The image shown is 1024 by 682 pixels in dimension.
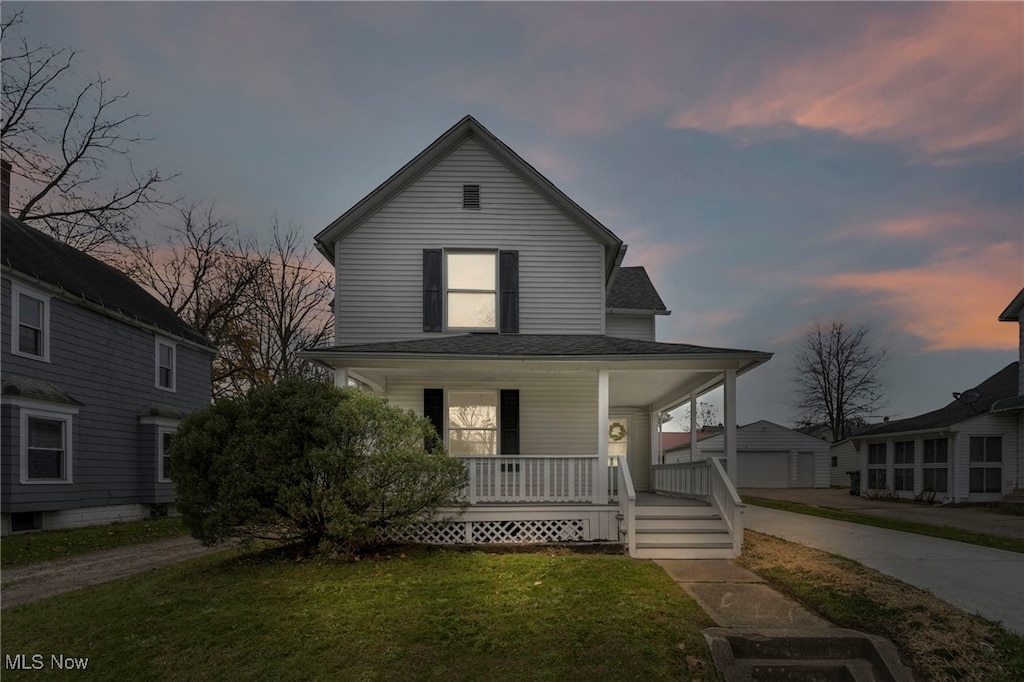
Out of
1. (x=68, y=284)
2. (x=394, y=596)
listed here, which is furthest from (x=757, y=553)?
(x=68, y=284)

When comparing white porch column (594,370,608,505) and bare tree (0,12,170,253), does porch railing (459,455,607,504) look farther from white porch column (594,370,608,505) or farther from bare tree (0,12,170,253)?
bare tree (0,12,170,253)

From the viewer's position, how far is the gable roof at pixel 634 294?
1919 centimetres

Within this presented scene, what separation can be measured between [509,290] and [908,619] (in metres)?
8.92

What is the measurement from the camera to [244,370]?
100 ft

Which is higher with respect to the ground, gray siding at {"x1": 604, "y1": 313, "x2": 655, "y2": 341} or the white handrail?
gray siding at {"x1": 604, "y1": 313, "x2": 655, "y2": 341}

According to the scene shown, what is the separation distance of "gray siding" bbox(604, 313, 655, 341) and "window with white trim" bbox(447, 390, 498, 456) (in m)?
7.00

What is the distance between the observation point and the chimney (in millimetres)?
17906

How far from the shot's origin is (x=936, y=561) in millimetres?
10047

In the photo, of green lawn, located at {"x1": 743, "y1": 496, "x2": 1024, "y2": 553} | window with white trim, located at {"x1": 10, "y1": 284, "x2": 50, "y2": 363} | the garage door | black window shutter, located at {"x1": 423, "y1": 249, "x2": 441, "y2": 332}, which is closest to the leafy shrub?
black window shutter, located at {"x1": 423, "y1": 249, "x2": 441, "y2": 332}

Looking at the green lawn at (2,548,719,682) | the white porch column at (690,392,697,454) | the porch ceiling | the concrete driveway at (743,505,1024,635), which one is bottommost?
the concrete driveway at (743,505,1024,635)

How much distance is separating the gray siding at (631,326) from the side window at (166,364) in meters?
13.1

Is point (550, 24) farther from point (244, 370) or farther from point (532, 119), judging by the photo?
point (244, 370)

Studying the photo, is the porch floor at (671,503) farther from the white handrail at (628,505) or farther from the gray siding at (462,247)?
the gray siding at (462,247)

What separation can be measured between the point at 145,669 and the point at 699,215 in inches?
677
